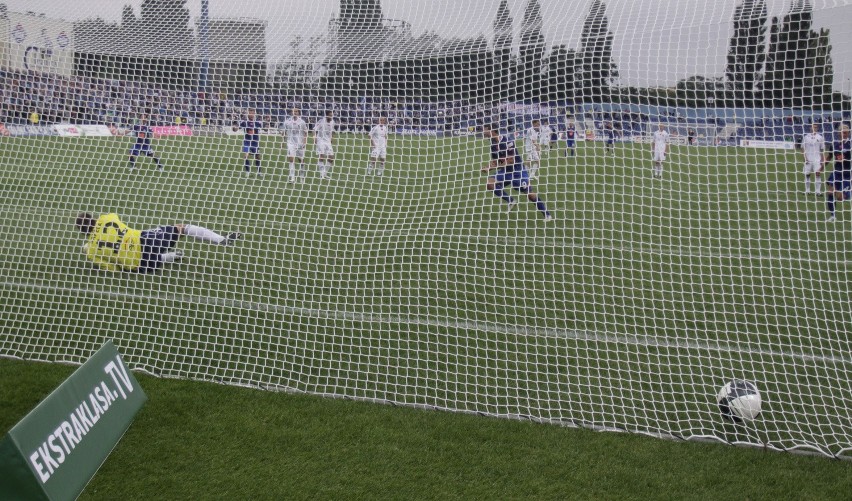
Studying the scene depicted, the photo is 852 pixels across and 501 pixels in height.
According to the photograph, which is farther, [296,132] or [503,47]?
[296,132]

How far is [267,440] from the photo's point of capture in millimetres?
3486

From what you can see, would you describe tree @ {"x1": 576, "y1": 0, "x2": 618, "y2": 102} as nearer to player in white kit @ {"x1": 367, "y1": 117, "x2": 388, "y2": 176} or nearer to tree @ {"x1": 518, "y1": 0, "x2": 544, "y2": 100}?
tree @ {"x1": 518, "y1": 0, "x2": 544, "y2": 100}

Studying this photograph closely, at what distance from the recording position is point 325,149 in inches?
316

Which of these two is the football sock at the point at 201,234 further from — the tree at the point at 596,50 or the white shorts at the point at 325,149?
the tree at the point at 596,50

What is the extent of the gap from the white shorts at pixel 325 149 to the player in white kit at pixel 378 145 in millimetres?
472

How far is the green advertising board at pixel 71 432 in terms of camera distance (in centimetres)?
232

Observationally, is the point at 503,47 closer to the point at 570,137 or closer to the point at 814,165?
the point at 570,137

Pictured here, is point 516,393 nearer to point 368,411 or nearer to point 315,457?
point 368,411

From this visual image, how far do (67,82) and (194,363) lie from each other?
3404mm

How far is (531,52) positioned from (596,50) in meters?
0.52

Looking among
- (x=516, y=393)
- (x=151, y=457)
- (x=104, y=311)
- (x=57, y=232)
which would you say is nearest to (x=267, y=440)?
(x=151, y=457)

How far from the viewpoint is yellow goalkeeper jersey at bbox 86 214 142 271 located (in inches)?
227

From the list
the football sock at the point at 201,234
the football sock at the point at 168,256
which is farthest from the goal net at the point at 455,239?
the football sock at the point at 201,234

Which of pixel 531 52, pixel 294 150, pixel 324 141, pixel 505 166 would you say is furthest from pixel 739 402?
pixel 294 150
